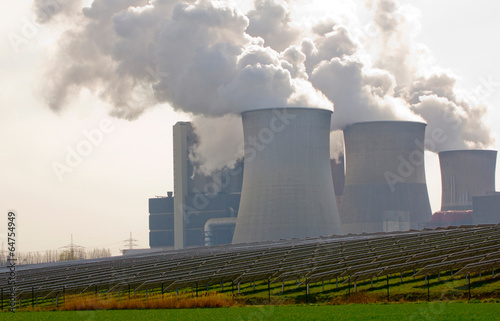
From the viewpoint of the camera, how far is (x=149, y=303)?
22906mm

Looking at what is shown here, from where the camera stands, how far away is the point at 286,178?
144 feet

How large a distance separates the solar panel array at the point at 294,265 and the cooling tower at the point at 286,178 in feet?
26.0

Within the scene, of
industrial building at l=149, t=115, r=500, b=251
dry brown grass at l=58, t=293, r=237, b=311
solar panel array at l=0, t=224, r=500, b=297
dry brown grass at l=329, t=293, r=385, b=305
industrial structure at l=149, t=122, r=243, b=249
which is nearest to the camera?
dry brown grass at l=329, t=293, r=385, b=305

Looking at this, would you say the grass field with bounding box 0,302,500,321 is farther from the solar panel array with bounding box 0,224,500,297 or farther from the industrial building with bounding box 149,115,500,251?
the industrial building with bounding box 149,115,500,251

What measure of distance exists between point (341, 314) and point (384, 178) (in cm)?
3987

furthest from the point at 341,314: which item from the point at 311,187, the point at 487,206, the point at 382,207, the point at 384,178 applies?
the point at 487,206

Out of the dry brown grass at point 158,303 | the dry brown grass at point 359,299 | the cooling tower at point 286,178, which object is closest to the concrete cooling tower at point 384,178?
the cooling tower at point 286,178

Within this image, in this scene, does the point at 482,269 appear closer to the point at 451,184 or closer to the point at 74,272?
the point at 74,272

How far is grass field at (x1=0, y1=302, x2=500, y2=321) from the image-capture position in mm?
15727

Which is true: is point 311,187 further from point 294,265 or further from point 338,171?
point 338,171

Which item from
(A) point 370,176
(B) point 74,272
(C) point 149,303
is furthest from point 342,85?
(C) point 149,303

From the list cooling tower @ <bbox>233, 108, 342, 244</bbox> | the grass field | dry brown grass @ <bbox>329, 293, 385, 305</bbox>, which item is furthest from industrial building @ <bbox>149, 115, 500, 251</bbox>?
the grass field

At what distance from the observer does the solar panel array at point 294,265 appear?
23.5m

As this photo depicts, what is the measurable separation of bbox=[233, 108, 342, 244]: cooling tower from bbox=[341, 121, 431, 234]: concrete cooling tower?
11.1 meters
